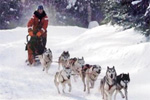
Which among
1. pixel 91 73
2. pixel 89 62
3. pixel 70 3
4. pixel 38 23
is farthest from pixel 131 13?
pixel 70 3

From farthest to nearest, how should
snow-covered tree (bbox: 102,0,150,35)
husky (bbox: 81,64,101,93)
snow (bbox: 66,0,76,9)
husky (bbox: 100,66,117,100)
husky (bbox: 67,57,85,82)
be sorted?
1. snow (bbox: 66,0,76,9)
2. snow-covered tree (bbox: 102,0,150,35)
3. husky (bbox: 67,57,85,82)
4. husky (bbox: 81,64,101,93)
5. husky (bbox: 100,66,117,100)

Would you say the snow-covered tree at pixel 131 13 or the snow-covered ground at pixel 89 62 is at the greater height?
the snow-covered tree at pixel 131 13

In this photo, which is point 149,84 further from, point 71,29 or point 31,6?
point 31,6

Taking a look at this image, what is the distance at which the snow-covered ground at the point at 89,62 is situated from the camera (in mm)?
8708

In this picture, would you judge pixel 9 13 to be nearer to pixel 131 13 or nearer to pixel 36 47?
pixel 36 47

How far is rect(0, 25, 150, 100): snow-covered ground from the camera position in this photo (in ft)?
28.6

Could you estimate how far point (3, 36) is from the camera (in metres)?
22.4

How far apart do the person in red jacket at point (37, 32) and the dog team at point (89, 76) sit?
0.86 m

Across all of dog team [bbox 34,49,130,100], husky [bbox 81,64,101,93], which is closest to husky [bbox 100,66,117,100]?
dog team [bbox 34,49,130,100]

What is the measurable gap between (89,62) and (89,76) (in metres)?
3.54

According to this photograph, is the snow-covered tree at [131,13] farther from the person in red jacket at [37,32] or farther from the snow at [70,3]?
the snow at [70,3]

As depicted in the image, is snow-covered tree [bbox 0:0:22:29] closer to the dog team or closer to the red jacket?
the red jacket

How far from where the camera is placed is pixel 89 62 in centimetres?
1267

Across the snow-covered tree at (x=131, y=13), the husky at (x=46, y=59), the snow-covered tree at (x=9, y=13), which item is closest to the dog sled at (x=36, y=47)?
the husky at (x=46, y=59)
